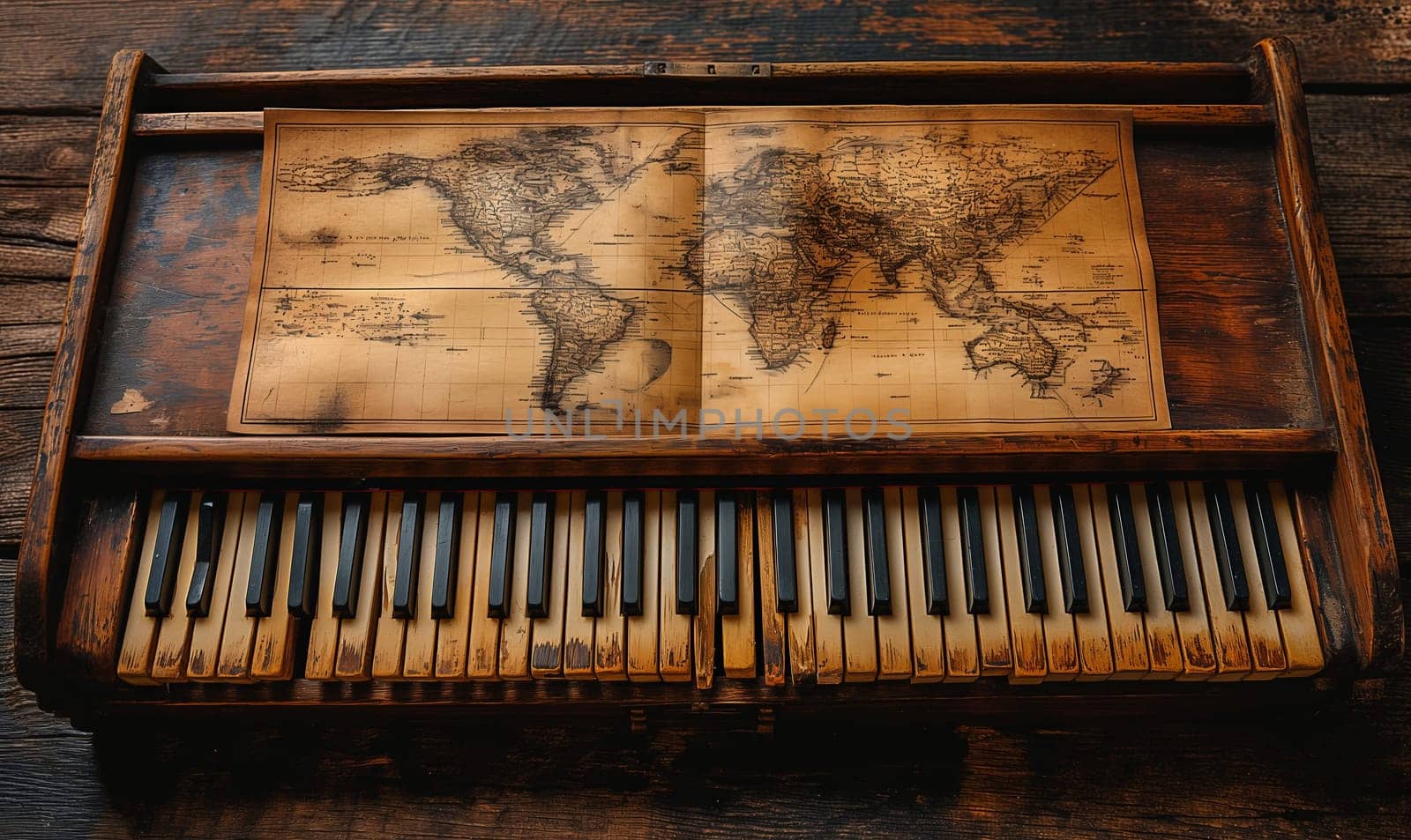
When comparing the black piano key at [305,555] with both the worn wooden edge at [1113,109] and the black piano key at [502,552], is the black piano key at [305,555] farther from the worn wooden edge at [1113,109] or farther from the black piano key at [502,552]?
the worn wooden edge at [1113,109]

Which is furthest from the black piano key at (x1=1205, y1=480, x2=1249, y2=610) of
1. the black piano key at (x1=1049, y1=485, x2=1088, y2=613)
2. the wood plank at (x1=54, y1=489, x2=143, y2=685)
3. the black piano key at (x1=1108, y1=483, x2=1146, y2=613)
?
the wood plank at (x1=54, y1=489, x2=143, y2=685)

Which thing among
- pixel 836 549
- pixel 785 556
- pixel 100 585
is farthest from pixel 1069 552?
pixel 100 585

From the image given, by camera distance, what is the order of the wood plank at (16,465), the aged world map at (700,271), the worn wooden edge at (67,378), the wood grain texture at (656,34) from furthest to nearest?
the wood grain texture at (656,34) < the wood plank at (16,465) < the aged world map at (700,271) < the worn wooden edge at (67,378)

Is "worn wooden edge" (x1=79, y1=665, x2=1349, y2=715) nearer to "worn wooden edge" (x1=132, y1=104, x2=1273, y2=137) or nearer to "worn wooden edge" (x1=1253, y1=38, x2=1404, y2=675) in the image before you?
"worn wooden edge" (x1=1253, y1=38, x2=1404, y2=675)

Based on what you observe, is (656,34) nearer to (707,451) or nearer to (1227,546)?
(707,451)

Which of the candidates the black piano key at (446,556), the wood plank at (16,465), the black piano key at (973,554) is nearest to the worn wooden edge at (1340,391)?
the black piano key at (973,554)
